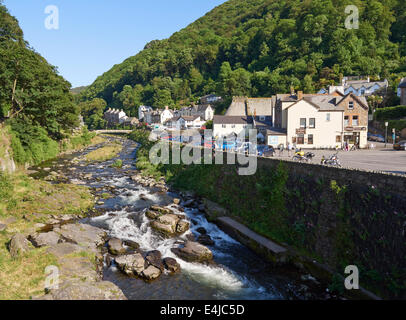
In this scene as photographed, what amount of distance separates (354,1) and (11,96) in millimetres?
115084

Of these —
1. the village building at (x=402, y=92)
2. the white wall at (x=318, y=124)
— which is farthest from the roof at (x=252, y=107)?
the white wall at (x=318, y=124)

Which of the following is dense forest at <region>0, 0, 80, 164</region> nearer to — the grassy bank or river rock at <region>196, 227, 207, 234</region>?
the grassy bank

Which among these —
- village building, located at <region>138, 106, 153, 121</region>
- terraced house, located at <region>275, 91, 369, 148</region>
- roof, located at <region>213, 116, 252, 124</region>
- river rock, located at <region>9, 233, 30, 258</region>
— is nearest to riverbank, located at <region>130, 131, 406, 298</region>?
river rock, located at <region>9, 233, 30, 258</region>

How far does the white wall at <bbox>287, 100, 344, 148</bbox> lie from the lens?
39.6 meters

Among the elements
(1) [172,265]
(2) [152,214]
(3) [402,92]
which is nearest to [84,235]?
(2) [152,214]

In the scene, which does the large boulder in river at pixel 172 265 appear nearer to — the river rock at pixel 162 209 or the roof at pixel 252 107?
the river rock at pixel 162 209

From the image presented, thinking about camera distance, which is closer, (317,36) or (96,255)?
(96,255)

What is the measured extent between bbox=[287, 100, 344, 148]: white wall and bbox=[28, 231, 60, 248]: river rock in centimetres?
3289

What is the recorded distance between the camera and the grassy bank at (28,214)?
11.8 metres

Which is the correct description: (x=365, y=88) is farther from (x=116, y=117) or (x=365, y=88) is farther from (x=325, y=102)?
(x=116, y=117)

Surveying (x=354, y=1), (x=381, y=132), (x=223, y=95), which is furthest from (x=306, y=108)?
(x=354, y=1)

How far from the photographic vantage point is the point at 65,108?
167ft

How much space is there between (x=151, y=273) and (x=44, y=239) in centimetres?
690
